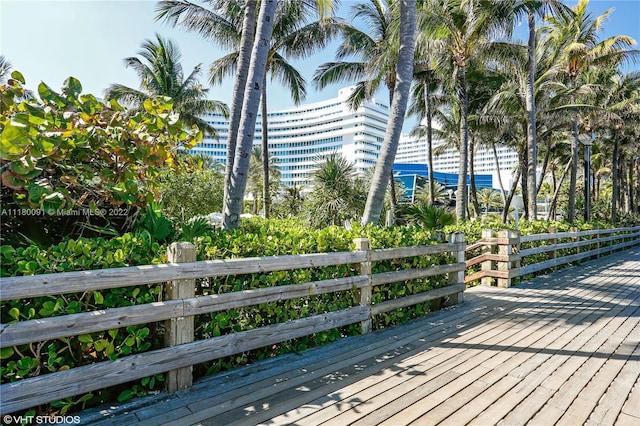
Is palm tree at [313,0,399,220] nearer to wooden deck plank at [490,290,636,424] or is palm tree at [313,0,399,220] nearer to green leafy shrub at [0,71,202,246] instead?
wooden deck plank at [490,290,636,424]

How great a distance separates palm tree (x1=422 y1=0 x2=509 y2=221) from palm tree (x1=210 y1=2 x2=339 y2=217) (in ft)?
16.2

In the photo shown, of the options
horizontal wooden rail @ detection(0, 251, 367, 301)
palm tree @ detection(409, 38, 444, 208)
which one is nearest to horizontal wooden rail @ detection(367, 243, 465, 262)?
horizontal wooden rail @ detection(0, 251, 367, 301)

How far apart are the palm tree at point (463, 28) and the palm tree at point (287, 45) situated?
4.93 meters

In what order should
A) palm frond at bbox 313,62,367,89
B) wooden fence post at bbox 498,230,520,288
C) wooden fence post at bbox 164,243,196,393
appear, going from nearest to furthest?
wooden fence post at bbox 164,243,196,393, wooden fence post at bbox 498,230,520,288, palm frond at bbox 313,62,367,89

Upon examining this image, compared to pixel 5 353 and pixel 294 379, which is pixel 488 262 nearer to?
pixel 294 379

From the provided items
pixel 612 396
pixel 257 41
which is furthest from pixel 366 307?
pixel 257 41

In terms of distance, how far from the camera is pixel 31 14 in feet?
12.0

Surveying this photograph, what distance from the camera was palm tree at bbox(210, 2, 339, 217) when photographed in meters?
14.9

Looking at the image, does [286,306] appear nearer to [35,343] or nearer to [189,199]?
[35,343]

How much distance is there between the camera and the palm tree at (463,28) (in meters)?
10.4

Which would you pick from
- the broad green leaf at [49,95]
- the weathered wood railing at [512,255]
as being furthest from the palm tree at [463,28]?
the broad green leaf at [49,95]

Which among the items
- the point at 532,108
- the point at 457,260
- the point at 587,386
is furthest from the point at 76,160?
the point at 532,108

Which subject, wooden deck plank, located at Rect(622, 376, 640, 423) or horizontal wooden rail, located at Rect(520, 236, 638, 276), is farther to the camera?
horizontal wooden rail, located at Rect(520, 236, 638, 276)

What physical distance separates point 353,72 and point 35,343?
57.6 feet
